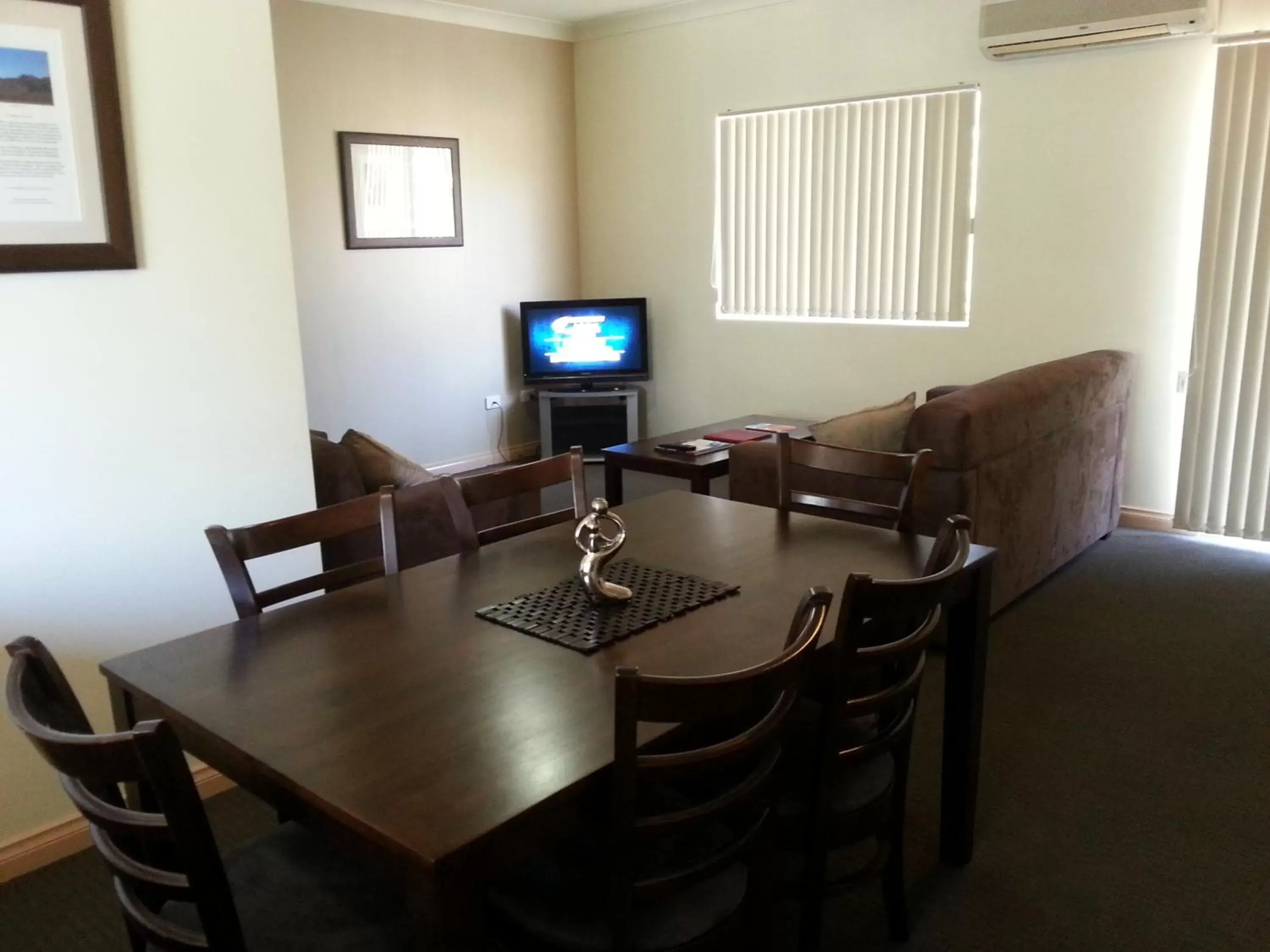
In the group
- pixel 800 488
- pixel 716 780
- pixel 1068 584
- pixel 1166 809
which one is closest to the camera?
pixel 716 780

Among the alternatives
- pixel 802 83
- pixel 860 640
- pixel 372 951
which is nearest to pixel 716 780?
pixel 860 640

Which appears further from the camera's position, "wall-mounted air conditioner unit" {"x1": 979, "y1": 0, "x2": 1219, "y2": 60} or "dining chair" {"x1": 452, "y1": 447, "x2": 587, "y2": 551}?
"wall-mounted air conditioner unit" {"x1": 979, "y1": 0, "x2": 1219, "y2": 60}

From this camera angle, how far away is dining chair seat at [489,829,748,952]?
57.3 inches

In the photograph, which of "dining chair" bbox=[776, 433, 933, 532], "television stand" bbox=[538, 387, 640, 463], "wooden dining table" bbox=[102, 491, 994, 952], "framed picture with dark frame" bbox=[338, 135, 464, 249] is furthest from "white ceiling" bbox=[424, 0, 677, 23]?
"wooden dining table" bbox=[102, 491, 994, 952]

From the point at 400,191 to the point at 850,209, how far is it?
2.50 metres

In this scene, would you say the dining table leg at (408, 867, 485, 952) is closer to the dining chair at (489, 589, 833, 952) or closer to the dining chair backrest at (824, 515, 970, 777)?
the dining chair at (489, 589, 833, 952)

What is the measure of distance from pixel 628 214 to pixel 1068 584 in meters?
3.70

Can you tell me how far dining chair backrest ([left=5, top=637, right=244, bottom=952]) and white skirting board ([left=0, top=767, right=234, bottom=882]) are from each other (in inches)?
37.4

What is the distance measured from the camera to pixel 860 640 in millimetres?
1726

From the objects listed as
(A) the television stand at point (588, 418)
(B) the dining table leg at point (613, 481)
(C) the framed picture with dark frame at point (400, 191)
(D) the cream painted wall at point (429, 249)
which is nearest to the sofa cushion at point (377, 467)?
(B) the dining table leg at point (613, 481)

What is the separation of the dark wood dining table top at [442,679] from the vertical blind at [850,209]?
11.5ft

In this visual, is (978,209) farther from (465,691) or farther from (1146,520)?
(465,691)

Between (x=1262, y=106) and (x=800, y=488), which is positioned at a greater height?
(x=1262, y=106)

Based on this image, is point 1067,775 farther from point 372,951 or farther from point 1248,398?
point 1248,398
